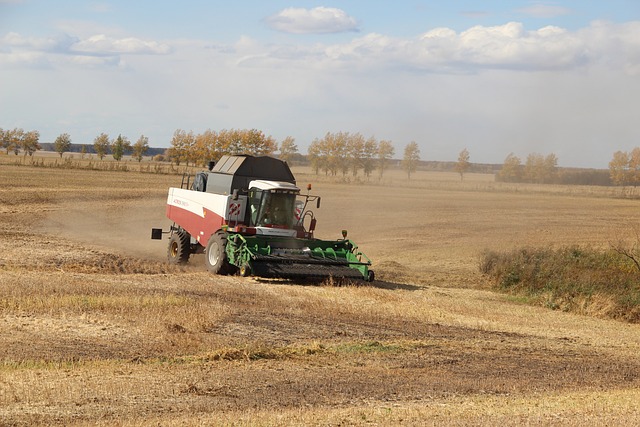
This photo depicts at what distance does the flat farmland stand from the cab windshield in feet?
7.51

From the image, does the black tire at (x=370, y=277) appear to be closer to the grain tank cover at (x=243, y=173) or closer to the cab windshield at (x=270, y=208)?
the cab windshield at (x=270, y=208)

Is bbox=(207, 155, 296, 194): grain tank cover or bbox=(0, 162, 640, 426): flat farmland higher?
bbox=(207, 155, 296, 194): grain tank cover

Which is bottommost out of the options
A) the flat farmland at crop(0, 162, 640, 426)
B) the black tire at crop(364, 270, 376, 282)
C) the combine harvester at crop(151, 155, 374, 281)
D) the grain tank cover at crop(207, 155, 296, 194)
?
the flat farmland at crop(0, 162, 640, 426)

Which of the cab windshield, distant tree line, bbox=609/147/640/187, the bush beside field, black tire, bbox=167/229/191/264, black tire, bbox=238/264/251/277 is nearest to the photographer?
the bush beside field

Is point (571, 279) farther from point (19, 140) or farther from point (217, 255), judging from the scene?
point (19, 140)

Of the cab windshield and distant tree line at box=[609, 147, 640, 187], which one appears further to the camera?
distant tree line at box=[609, 147, 640, 187]

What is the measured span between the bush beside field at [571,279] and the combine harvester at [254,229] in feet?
14.2

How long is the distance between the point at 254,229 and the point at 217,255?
4.04 feet

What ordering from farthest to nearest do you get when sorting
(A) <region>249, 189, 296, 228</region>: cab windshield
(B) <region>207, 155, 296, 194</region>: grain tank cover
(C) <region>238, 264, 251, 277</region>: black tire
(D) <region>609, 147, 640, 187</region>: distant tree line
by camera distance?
(D) <region>609, 147, 640, 187</region>: distant tree line, (B) <region>207, 155, 296, 194</region>: grain tank cover, (A) <region>249, 189, 296, 228</region>: cab windshield, (C) <region>238, 264, 251, 277</region>: black tire

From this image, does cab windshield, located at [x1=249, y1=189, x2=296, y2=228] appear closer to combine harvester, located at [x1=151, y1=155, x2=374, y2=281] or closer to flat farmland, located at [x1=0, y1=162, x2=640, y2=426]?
combine harvester, located at [x1=151, y1=155, x2=374, y2=281]

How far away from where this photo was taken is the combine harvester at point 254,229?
73.7 ft

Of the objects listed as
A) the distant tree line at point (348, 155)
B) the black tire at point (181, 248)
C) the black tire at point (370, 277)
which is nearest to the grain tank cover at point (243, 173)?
the black tire at point (181, 248)

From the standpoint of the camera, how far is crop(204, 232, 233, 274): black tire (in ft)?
75.8

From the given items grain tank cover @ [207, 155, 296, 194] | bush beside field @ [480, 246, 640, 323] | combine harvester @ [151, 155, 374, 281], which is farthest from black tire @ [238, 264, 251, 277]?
bush beside field @ [480, 246, 640, 323]
